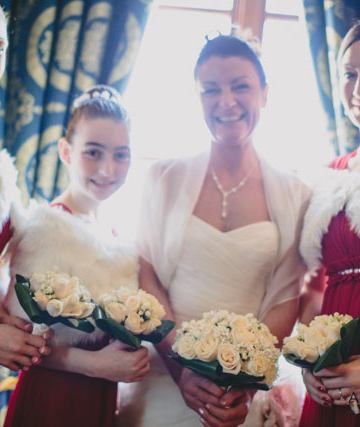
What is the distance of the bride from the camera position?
1.85 meters

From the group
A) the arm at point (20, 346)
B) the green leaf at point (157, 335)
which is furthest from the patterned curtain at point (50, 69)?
the green leaf at point (157, 335)

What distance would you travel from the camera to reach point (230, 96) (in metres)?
1.88

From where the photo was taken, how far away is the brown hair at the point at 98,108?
1894 millimetres

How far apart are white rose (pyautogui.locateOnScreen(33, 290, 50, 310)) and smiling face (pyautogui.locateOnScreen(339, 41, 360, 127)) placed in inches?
51.6

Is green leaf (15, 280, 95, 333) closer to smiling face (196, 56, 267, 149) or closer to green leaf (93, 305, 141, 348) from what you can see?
green leaf (93, 305, 141, 348)

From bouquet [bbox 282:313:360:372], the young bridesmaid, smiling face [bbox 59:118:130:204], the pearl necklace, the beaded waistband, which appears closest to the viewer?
bouquet [bbox 282:313:360:372]

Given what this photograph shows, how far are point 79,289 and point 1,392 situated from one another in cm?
116

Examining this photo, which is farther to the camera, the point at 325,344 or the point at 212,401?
the point at 212,401

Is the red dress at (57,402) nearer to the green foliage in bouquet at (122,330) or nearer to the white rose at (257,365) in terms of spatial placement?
the green foliage in bouquet at (122,330)

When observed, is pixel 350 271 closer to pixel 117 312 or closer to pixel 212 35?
pixel 117 312

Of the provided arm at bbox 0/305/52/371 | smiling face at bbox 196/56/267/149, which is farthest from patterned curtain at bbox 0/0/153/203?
arm at bbox 0/305/52/371

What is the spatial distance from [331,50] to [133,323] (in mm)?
1874

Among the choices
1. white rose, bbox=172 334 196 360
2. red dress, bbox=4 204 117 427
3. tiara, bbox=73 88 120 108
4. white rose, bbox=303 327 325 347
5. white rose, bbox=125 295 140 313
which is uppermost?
tiara, bbox=73 88 120 108

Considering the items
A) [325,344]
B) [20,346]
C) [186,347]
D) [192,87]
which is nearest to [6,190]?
[20,346]
